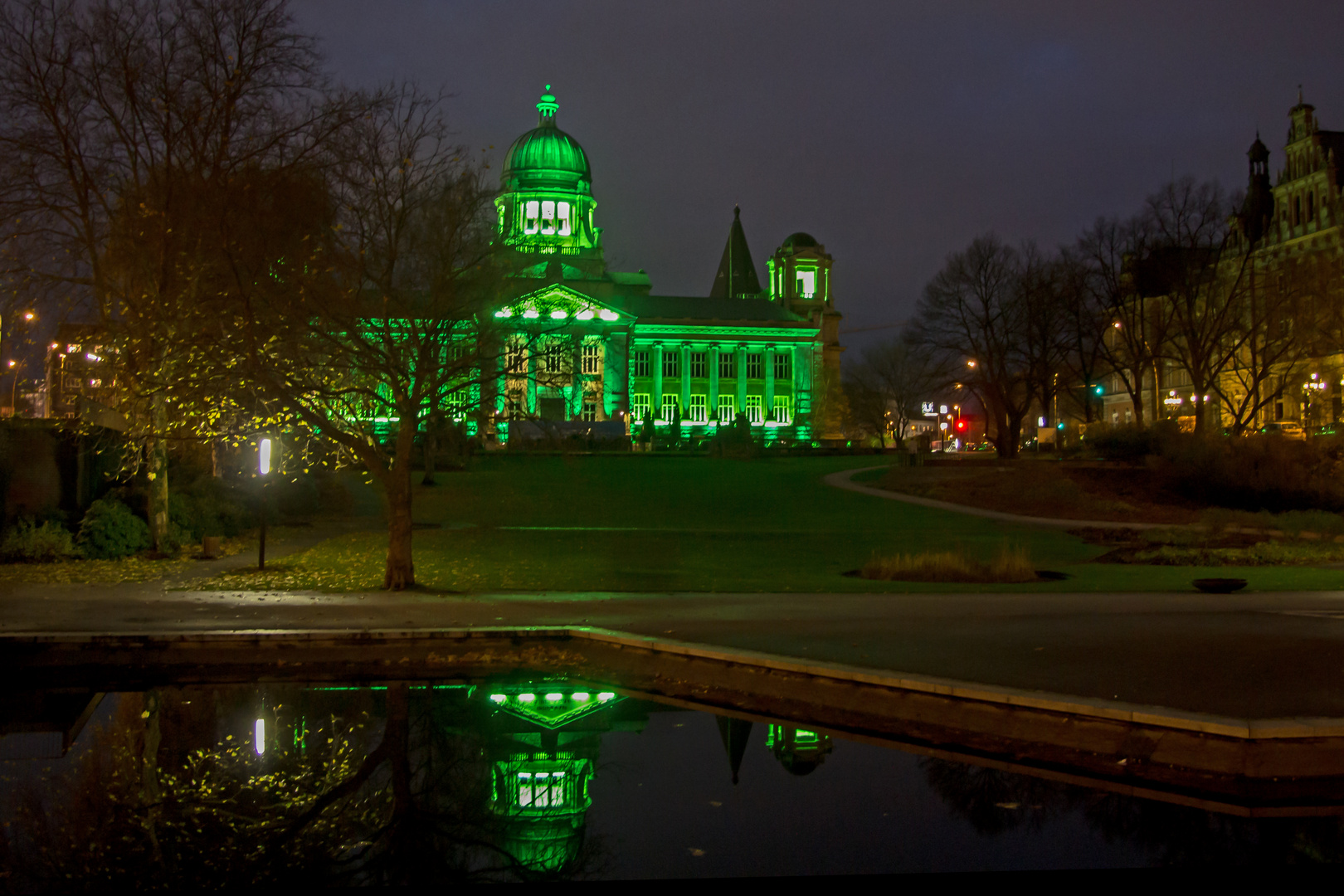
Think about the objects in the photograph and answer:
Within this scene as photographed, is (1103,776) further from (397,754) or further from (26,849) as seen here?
(26,849)

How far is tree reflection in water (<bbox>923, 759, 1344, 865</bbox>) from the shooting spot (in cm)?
699

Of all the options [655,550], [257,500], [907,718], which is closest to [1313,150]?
[655,550]

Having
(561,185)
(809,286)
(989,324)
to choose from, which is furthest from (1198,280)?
(809,286)

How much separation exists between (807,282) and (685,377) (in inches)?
993

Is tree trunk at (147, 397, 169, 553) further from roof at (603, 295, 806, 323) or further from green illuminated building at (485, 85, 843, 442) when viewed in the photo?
roof at (603, 295, 806, 323)

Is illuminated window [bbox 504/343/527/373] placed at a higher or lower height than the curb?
higher

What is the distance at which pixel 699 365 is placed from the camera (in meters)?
131

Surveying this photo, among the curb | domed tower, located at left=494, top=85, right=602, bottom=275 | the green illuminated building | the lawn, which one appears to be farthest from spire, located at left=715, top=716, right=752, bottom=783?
domed tower, located at left=494, top=85, right=602, bottom=275

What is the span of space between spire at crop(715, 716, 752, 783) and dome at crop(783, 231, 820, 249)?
137 metres

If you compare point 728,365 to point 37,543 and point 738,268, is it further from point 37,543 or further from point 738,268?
point 37,543

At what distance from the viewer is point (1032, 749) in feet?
30.1

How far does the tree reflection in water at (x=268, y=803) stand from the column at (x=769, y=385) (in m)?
122

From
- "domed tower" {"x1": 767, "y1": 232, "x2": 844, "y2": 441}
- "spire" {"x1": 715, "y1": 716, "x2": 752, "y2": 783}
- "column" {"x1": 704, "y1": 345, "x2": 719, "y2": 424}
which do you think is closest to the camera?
"spire" {"x1": 715, "y1": 716, "x2": 752, "y2": 783}

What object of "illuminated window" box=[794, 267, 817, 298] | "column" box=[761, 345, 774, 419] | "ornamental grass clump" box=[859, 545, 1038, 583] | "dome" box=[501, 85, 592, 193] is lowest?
"ornamental grass clump" box=[859, 545, 1038, 583]
